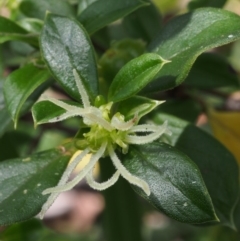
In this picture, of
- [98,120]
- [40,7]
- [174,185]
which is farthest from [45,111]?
[40,7]

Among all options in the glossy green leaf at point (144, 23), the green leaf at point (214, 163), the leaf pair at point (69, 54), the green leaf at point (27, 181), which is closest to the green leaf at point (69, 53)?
the leaf pair at point (69, 54)

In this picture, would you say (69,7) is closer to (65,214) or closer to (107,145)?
(107,145)

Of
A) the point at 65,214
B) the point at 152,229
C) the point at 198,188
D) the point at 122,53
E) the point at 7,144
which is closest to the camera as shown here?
the point at 198,188

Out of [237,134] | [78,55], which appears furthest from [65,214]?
[78,55]

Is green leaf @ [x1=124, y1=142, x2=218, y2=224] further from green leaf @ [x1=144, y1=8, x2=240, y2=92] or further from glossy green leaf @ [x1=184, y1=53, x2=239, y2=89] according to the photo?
glossy green leaf @ [x1=184, y1=53, x2=239, y2=89]

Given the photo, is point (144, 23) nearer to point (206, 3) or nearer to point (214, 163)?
point (206, 3)

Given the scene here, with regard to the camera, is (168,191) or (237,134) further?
(237,134)

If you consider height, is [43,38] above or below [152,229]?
above

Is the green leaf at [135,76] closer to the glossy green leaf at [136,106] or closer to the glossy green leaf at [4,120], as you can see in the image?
the glossy green leaf at [136,106]
